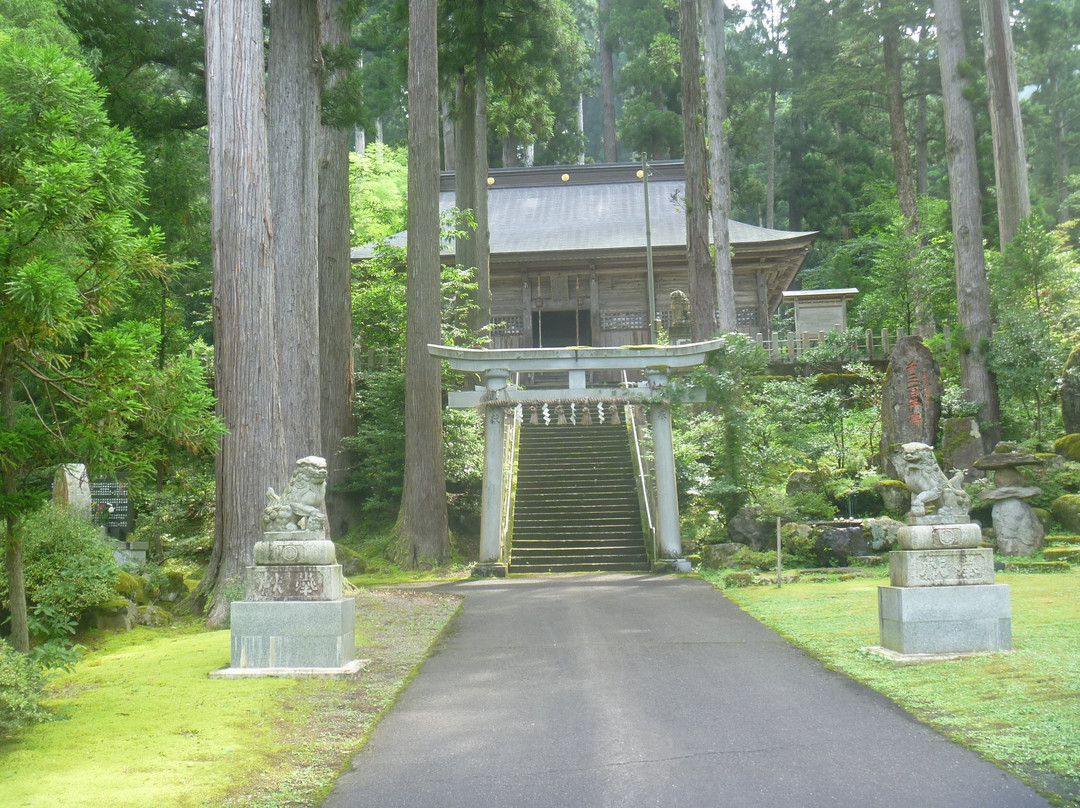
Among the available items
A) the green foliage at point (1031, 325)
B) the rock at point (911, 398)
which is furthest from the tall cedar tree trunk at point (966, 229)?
the rock at point (911, 398)

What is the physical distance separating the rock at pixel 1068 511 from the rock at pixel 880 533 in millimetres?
2474

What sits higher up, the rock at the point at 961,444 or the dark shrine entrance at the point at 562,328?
the dark shrine entrance at the point at 562,328

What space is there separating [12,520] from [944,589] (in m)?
6.03

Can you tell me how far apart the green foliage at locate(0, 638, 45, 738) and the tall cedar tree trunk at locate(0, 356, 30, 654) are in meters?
0.60

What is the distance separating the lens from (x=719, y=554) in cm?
1361

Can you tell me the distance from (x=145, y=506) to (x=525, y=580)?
7540 mm

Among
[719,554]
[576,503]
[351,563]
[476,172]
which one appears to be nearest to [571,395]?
[576,503]

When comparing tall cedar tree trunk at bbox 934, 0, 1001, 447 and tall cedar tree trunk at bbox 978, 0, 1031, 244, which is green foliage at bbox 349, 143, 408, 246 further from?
tall cedar tree trunk at bbox 978, 0, 1031, 244

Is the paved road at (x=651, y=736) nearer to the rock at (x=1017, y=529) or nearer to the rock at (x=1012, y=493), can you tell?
the rock at (x=1017, y=529)

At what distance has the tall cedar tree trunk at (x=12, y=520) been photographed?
17.2 ft

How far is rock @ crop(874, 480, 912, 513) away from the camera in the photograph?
47.8ft

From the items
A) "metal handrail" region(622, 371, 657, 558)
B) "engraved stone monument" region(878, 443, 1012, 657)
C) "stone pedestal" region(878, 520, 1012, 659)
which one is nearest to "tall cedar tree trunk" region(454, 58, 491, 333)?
"metal handrail" region(622, 371, 657, 558)

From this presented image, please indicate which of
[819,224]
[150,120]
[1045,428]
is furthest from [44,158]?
[819,224]

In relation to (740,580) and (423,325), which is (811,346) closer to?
(423,325)
